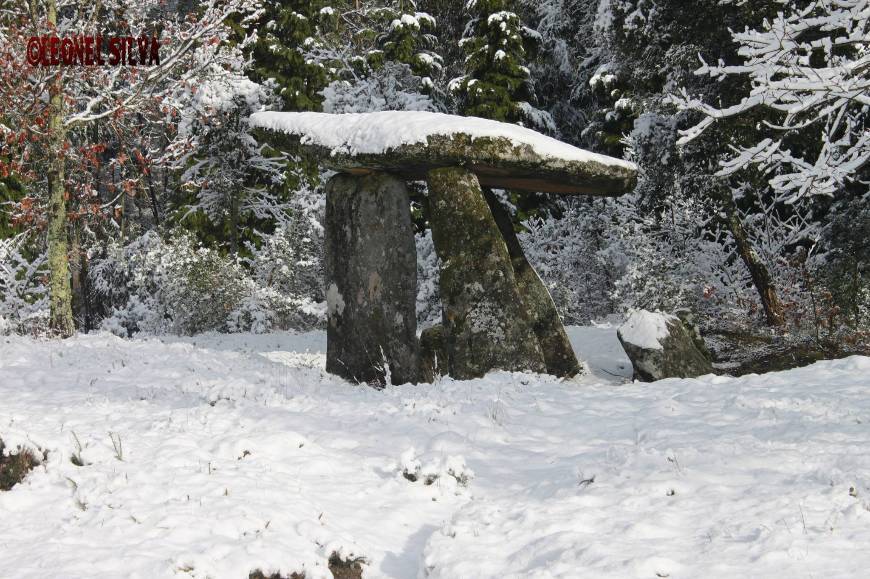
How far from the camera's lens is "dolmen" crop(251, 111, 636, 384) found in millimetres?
9367

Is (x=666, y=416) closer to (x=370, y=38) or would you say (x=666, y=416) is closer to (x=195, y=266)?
(x=195, y=266)

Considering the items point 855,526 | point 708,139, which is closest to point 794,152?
Answer: point 708,139

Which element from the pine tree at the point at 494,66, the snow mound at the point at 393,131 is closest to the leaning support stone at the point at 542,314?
the snow mound at the point at 393,131

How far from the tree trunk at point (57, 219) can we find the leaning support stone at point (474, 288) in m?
6.27

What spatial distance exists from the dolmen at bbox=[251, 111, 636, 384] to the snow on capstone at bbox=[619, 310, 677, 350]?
34.3 inches

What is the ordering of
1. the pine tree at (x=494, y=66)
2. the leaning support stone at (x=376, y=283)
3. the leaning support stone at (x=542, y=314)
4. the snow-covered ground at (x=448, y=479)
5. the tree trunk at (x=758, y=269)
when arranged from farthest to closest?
the pine tree at (x=494, y=66) < the tree trunk at (x=758, y=269) < the leaning support stone at (x=542, y=314) < the leaning support stone at (x=376, y=283) < the snow-covered ground at (x=448, y=479)

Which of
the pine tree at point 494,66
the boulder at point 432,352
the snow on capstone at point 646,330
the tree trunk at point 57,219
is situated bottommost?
the boulder at point 432,352

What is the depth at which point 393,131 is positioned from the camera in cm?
942

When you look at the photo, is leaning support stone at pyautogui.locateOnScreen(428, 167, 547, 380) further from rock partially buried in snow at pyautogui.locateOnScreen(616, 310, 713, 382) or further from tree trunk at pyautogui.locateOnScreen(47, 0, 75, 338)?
tree trunk at pyautogui.locateOnScreen(47, 0, 75, 338)

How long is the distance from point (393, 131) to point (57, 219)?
6201mm

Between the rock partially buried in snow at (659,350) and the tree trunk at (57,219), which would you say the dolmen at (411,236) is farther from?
the tree trunk at (57,219)

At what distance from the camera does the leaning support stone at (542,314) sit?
10.3 metres

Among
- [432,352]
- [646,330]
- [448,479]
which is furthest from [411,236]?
[448,479]

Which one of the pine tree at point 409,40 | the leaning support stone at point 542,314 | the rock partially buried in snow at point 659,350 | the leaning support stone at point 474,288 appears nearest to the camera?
the leaning support stone at point 474,288
